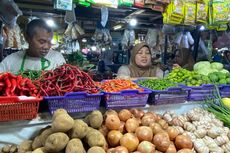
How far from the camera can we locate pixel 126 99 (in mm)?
2039

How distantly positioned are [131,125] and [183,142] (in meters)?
0.45

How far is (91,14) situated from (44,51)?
2.16 m

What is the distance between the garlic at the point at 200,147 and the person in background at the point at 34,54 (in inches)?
72.3

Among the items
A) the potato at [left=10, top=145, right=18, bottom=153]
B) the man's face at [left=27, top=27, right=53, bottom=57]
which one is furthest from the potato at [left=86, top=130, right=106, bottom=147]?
the man's face at [left=27, top=27, right=53, bottom=57]

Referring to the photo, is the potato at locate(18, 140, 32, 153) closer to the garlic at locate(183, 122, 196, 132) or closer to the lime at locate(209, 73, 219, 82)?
the garlic at locate(183, 122, 196, 132)

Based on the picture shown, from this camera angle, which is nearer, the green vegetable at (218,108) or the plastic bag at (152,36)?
the green vegetable at (218,108)

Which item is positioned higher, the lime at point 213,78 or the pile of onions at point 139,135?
the lime at point 213,78

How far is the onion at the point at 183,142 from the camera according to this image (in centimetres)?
185

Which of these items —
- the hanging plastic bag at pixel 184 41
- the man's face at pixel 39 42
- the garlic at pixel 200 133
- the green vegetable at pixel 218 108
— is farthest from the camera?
the hanging plastic bag at pixel 184 41

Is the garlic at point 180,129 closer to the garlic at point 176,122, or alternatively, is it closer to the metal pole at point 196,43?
the garlic at point 176,122

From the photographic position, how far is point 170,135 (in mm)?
1930

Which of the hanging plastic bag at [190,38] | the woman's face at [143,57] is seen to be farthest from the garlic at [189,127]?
the hanging plastic bag at [190,38]

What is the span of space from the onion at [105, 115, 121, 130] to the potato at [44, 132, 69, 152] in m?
0.43

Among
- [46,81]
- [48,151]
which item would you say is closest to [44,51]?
[46,81]
